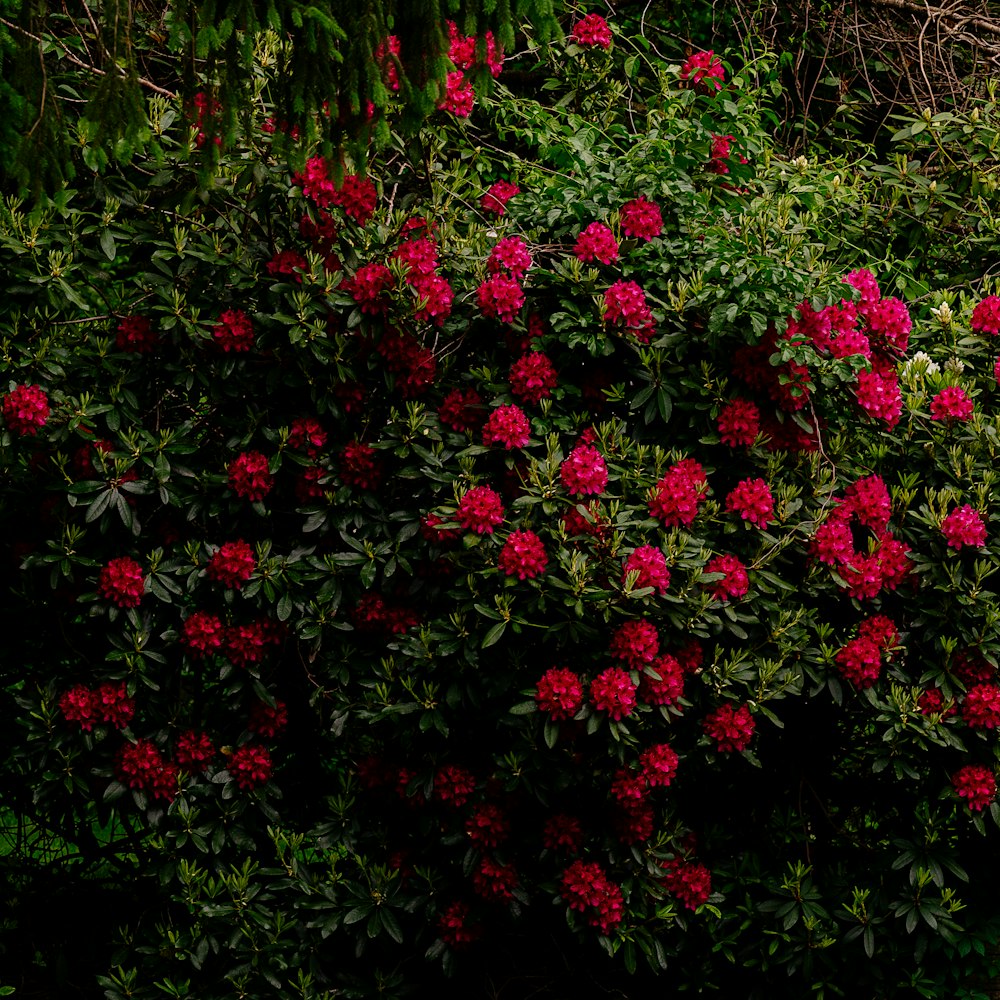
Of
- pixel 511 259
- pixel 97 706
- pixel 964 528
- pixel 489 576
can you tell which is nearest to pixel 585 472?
pixel 489 576

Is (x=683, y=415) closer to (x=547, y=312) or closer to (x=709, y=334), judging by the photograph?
(x=709, y=334)

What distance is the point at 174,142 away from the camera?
3.87 meters

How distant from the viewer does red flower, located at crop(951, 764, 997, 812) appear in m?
3.48

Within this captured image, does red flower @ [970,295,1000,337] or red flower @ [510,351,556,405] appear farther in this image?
red flower @ [970,295,1000,337]

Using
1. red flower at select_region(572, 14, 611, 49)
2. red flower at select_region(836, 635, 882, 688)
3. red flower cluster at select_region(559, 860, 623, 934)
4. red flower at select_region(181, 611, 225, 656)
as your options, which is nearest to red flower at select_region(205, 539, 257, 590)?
red flower at select_region(181, 611, 225, 656)

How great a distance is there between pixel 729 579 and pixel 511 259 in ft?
3.59

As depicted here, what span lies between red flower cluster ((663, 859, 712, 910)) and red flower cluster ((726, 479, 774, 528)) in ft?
3.20

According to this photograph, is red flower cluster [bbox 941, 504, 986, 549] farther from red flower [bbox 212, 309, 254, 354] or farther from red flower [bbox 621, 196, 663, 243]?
red flower [bbox 212, 309, 254, 354]

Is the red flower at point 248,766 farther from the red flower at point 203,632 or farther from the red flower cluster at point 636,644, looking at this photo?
the red flower cluster at point 636,644

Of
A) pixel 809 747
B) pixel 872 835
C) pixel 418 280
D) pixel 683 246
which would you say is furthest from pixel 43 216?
pixel 872 835

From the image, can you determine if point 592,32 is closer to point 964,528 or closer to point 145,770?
point 964,528

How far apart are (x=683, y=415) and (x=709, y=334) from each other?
257 millimetres

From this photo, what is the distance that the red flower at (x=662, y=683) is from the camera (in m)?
3.22

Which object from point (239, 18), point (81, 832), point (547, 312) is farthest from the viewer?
point (81, 832)
